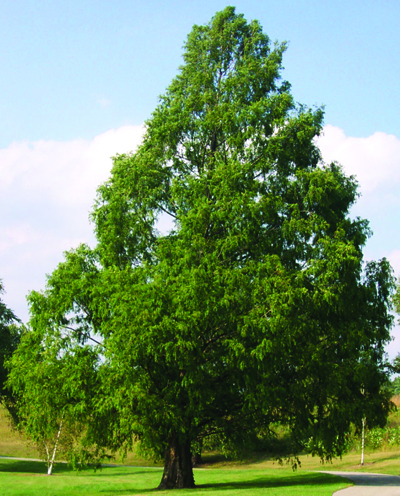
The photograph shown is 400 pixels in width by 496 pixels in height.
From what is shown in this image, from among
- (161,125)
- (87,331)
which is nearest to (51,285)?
(87,331)

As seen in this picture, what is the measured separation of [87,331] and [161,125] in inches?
308

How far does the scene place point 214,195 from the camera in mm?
18391

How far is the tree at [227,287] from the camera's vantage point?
1603 centimetres

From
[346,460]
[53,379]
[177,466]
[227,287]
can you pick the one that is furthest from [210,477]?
[227,287]

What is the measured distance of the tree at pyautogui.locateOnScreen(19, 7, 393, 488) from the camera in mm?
16031

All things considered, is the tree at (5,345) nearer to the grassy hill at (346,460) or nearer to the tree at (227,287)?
the grassy hill at (346,460)

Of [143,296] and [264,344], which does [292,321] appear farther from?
[143,296]

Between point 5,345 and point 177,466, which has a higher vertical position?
point 5,345

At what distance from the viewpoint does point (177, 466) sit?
714 inches

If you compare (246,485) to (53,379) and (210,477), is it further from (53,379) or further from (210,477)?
(210,477)

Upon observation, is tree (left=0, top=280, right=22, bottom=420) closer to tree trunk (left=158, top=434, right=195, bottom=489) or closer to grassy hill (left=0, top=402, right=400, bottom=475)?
grassy hill (left=0, top=402, right=400, bottom=475)

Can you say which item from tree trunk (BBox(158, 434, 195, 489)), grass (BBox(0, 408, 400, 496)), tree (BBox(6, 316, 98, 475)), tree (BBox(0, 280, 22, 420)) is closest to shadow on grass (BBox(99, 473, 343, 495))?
grass (BBox(0, 408, 400, 496))

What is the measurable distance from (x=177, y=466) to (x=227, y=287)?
6.34 m

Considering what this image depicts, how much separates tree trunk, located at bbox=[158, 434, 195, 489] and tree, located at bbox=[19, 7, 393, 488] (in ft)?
0.15
